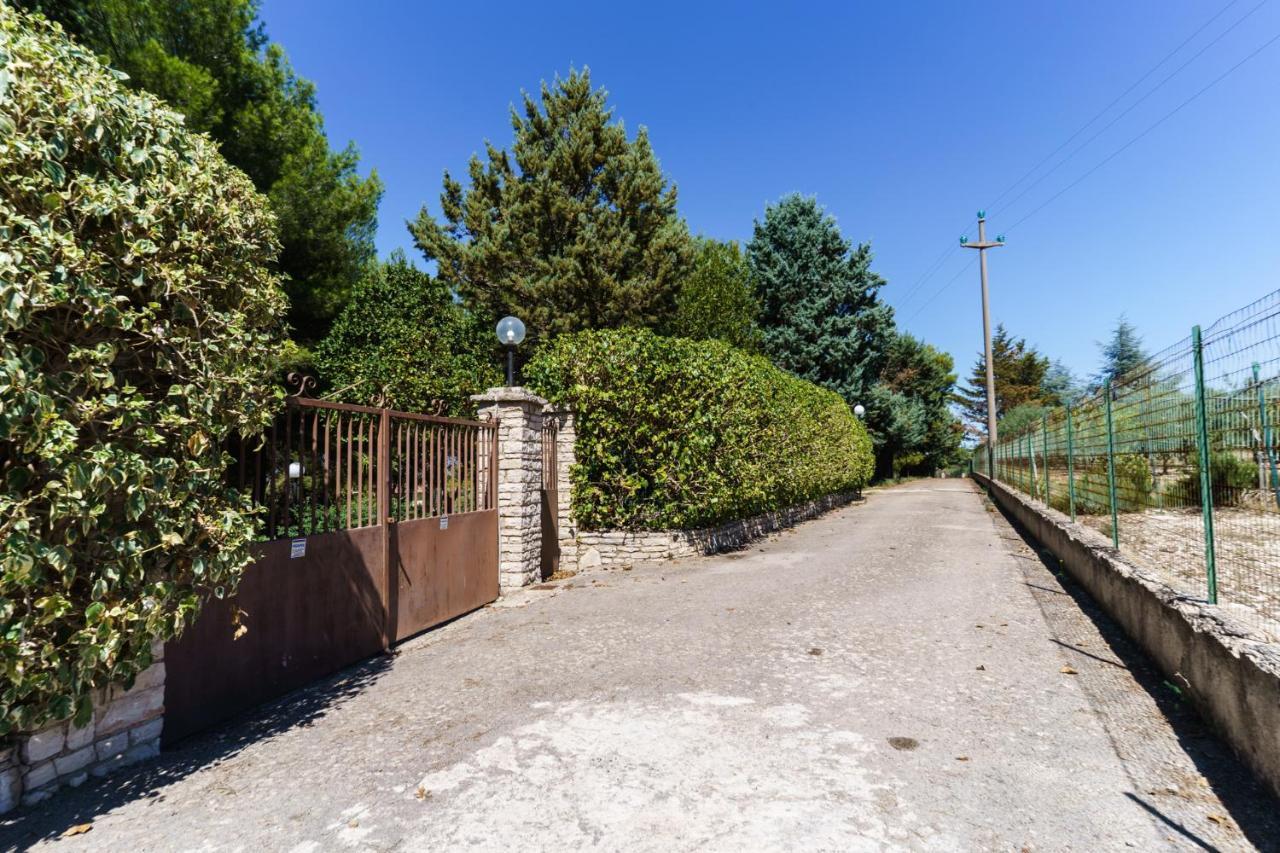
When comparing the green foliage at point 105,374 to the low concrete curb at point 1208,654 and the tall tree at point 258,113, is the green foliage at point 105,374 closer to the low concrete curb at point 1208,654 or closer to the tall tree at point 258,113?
the low concrete curb at point 1208,654

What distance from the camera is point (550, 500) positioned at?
9141mm

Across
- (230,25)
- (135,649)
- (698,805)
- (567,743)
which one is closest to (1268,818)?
(698,805)

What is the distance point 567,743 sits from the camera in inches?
138

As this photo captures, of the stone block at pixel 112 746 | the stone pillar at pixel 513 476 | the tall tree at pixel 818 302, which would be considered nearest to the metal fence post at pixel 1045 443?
the stone pillar at pixel 513 476

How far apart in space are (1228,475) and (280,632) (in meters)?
6.05

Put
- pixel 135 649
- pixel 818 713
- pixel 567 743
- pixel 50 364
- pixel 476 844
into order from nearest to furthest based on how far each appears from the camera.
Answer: pixel 476 844
pixel 50 364
pixel 135 649
pixel 567 743
pixel 818 713

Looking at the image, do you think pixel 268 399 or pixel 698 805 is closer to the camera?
pixel 698 805

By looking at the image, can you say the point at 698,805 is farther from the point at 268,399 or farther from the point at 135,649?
the point at 268,399

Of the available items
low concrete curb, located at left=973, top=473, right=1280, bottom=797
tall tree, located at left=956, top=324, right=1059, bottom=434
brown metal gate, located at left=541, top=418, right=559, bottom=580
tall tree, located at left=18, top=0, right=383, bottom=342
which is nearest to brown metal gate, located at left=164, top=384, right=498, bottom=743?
brown metal gate, located at left=541, top=418, right=559, bottom=580

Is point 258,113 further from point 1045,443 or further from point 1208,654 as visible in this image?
point 1208,654

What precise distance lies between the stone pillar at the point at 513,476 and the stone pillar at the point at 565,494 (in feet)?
4.45

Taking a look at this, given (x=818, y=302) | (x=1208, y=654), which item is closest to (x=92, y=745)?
(x=1208, y=654)

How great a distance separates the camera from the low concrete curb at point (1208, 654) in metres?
2.88

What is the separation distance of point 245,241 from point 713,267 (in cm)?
2541
